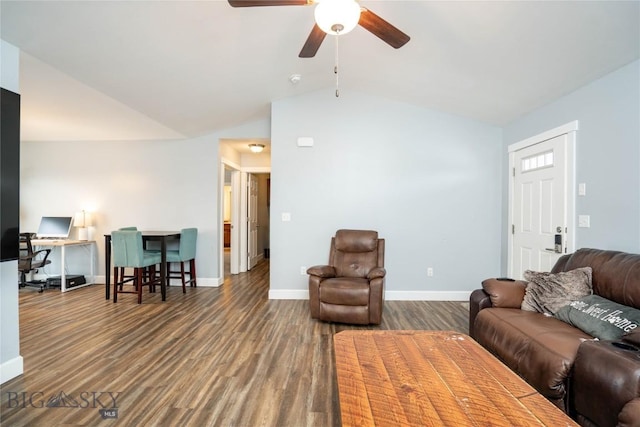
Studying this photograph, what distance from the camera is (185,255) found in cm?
452

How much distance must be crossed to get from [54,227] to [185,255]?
231 cm

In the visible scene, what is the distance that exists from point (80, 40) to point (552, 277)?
4027 mm

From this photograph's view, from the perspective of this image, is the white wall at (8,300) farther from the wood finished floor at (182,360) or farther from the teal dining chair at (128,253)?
the teal dining chair at (128,253)

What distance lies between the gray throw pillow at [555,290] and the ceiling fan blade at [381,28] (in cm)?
209

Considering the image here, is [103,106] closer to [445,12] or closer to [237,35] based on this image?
[237,35]

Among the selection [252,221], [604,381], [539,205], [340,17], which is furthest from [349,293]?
[252,221]

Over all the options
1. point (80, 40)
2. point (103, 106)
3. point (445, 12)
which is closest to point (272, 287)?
point (103, 106)

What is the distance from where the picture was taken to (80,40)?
2.26m

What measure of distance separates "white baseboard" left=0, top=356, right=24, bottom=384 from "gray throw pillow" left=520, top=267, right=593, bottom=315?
3.81 meters

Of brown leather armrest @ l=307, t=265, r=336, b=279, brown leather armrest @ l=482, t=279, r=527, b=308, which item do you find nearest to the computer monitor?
brown leather armrest @ l=307, t=265, r=336, b=279

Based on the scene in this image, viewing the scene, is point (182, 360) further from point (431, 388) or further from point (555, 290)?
point (555, 290)

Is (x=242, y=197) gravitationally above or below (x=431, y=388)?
above

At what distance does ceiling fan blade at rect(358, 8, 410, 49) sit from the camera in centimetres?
185

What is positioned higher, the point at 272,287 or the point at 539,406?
the point at 539,406
